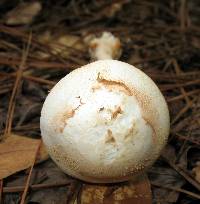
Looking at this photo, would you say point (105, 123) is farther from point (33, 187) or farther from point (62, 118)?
point (33, 187)

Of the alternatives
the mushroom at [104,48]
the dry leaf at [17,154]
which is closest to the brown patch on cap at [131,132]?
the dry leaf at [17,154]

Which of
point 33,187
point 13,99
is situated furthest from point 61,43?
point 33,187

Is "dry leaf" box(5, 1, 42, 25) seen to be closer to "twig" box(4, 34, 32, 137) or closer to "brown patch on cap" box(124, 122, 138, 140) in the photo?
"twig" box(4, 34, 32, 137)

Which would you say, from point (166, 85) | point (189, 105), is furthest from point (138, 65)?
point (189, 105)

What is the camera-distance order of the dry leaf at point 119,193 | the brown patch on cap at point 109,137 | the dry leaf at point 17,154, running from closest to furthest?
the brown patch on cap at point 109,137 → the dry leaf at point 119,193 → the dry leaf at point 17,154

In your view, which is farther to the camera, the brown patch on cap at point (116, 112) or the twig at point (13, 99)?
the twig at point (13, 99)

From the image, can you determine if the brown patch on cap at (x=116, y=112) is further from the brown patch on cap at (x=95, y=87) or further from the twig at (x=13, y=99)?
Answer: the twig at (x=13, y=99)
